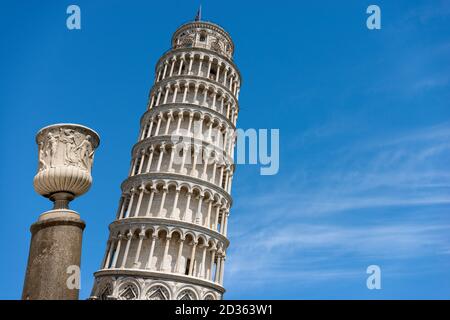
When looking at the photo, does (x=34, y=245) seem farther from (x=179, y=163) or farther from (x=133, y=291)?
(x=179, y=163)

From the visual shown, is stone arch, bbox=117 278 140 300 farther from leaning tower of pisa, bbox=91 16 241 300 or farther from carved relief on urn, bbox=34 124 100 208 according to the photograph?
carved relief on urn, bbox=34 124 100 208

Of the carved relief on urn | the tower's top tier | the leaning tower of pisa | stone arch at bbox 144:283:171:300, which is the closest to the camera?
the carved relief on urn

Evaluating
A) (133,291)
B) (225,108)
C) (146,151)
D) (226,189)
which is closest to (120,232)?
(133,291)

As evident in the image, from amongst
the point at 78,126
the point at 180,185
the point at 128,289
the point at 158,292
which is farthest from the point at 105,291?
the point at 78,126

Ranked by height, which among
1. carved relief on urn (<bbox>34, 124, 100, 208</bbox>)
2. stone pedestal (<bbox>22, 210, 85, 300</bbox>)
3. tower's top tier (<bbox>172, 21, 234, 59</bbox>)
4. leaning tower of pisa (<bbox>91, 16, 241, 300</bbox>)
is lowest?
stone pedestal (<bbox>22, 210, 85, 300</bbox>)

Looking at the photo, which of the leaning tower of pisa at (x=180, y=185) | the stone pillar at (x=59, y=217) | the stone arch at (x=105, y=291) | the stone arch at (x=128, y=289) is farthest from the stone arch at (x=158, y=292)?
the stone pillar at (x=59, y=217)

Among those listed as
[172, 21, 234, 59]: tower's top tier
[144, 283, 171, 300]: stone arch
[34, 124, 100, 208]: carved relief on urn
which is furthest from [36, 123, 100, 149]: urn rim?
[172, 21, 234, 59]: tower's top tier

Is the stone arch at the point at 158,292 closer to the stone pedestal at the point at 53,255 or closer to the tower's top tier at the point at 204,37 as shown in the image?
the tower's top tier at the point at 204,37
